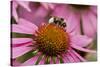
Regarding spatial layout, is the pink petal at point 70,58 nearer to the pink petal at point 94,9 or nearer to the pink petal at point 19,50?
the pink petal at point 19,50

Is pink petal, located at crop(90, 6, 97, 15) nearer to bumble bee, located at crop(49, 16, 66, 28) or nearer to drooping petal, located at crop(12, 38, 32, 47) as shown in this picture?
bumble bee, located at crop(49, 16, 66, 28)

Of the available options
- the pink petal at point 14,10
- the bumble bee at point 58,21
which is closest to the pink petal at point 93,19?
the bumble bee at point 58,21

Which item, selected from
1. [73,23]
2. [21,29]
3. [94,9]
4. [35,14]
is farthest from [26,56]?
[94,9]

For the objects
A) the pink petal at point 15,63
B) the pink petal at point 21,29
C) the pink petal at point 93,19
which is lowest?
the pink petal at point 15,63

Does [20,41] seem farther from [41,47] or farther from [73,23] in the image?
[73,23]

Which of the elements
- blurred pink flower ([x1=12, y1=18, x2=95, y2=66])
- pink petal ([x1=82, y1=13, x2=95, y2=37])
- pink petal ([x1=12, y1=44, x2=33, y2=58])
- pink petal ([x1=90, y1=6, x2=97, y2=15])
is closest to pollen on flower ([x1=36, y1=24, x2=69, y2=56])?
blurred pink flower ([x1=12, y1=18, x2=95, y2=66])

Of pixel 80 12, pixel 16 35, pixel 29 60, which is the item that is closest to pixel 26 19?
pixel 16 35
